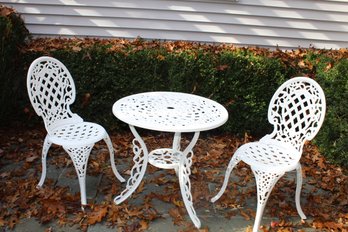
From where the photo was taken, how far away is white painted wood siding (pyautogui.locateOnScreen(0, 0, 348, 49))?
4.86 metres

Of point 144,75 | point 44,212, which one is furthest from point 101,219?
point 144,75

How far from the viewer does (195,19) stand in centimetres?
500

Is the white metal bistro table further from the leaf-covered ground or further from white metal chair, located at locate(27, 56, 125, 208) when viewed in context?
white metal chair, located at locate(27, 56, 125, 208)

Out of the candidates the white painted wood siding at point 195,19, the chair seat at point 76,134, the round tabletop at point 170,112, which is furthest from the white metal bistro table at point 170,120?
the white painted wood siding at point 195,19

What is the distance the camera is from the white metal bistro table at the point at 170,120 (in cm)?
288

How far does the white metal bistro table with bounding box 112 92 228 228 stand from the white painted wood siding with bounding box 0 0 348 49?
1783 mm

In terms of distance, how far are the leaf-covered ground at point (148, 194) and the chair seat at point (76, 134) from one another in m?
0.55

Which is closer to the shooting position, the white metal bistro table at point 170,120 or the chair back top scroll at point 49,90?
the white metal bistro table at point 170,120

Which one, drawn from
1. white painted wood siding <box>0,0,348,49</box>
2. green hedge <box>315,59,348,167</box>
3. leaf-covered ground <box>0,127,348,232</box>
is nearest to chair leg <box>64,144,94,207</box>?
leaf-covered ground <box>0,127,348,232</box>

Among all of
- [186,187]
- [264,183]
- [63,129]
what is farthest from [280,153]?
[63,129]

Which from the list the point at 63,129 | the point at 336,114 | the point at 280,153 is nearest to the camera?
the point at 280,153

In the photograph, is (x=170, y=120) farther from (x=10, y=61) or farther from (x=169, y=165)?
(x=10, y=61)

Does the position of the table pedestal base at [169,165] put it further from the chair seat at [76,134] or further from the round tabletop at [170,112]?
the chair seat at [76,134]

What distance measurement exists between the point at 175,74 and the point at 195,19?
3.64ft
